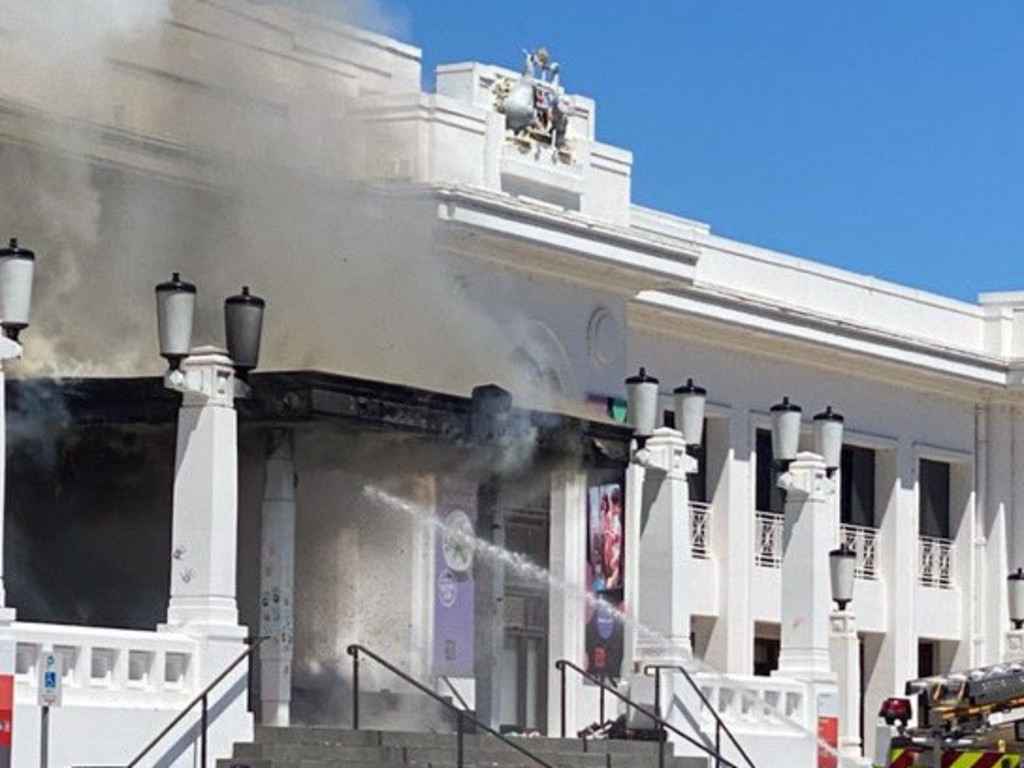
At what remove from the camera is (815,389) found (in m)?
43.4

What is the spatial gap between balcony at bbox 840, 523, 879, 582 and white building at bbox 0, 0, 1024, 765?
336 cm

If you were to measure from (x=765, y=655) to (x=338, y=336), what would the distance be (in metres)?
14.0

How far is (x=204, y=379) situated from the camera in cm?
2541

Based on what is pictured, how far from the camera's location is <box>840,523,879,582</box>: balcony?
4444 cm

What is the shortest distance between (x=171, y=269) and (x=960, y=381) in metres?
17.5

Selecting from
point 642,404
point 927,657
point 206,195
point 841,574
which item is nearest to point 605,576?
point 841,574

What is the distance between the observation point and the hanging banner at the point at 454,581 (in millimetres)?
31016

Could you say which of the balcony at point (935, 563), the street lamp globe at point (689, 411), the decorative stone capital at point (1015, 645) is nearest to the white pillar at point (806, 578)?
the street lamp globe at point (689, 411)

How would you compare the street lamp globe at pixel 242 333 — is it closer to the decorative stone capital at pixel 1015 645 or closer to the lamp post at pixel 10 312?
the lamp post at pixel 10 312

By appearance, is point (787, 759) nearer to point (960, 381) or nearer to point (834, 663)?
point (834, 663)

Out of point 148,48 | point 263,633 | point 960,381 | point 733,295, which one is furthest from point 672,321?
point 263,633

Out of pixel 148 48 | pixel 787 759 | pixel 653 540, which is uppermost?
pixel 148 48

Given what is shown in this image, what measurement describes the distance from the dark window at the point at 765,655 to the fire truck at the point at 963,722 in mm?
12662

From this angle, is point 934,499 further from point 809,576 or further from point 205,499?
point 205,499
